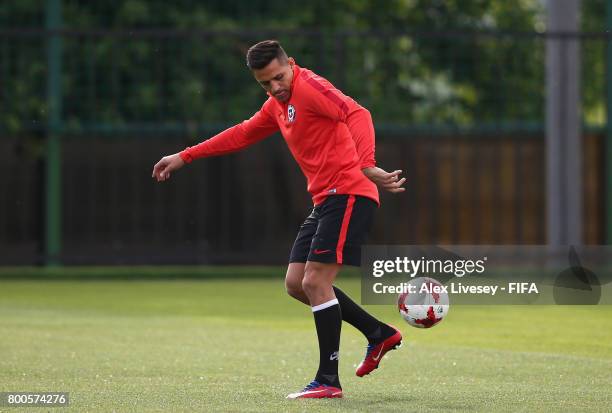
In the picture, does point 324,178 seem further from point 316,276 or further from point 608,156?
point 608,156

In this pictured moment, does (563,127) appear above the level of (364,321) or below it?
above

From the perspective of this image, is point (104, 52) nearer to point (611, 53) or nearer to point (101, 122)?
point (101, 122)

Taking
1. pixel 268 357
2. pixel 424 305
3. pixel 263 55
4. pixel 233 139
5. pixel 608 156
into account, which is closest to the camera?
pixel 263 55

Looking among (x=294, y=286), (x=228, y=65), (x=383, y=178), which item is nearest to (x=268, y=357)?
(x=294, y=286)

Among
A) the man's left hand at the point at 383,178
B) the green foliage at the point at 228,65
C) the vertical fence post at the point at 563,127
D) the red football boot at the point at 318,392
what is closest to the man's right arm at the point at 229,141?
the man's left hand at the point at 383,178

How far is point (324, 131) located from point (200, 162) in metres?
12.7

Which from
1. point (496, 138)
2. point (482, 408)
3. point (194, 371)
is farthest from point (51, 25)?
point (482, 408)

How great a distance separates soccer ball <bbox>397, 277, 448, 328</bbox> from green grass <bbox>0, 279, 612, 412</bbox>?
0.37 metres

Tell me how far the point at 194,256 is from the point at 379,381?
39.4ft

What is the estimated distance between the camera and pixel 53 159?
20.0 meters

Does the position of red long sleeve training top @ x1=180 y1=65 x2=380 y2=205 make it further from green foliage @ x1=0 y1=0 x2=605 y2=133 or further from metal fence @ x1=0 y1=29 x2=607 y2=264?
metal fence @ x1=0 y1=29 x2=607 y2=264

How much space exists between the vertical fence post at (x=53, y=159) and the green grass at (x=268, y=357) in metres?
4.36

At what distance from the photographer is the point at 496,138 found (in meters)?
20.3

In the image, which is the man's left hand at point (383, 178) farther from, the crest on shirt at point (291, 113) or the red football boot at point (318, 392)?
the red football boot at point (318, 392)
